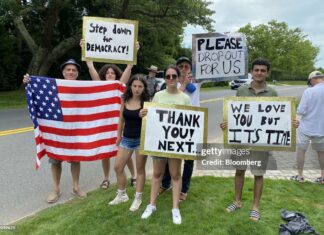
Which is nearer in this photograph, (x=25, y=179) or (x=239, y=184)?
(x=239, y=184)

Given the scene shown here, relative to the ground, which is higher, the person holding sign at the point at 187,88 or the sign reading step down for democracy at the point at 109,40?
the sign reading step down for democracy at the point at 109,40

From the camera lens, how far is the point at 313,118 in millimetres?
6332

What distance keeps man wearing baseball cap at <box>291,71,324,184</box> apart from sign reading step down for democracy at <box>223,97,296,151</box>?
2.00 metres

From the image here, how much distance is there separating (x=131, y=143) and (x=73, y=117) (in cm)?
124

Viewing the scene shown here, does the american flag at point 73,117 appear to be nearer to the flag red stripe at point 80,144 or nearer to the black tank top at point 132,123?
the flag red stripe at point 80,144

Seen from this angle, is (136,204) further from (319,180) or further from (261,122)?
(319,180)

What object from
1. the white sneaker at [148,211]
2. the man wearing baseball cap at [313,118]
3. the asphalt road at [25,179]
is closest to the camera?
the white sneaker at [148,211]

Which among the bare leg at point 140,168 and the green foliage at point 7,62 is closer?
the bare leg at point 140,168

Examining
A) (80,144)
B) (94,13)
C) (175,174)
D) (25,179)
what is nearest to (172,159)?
(175,174)

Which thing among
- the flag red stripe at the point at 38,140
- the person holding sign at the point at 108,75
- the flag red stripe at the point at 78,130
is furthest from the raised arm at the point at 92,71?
the flag red stripe at the point at 38,140

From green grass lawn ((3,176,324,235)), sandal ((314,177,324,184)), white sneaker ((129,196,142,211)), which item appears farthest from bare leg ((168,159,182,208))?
sandal ((314,177,324,184))

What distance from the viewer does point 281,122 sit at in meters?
4.53

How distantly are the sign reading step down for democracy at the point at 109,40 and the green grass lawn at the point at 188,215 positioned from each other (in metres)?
2.07

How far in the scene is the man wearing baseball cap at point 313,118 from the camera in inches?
247
